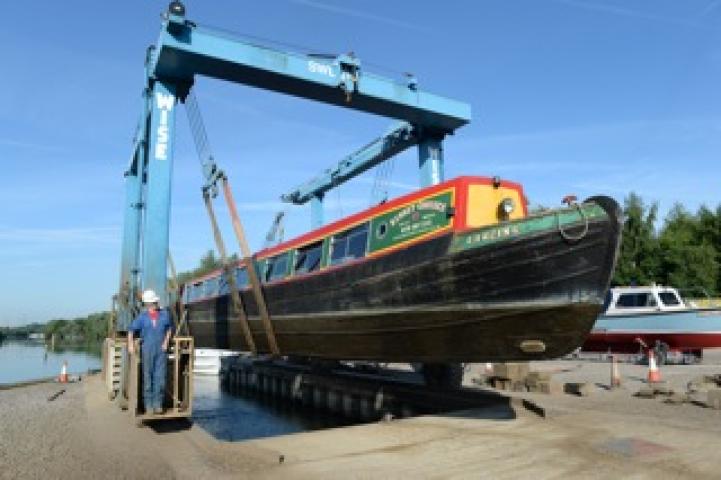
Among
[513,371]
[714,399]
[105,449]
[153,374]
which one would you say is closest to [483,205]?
[153,374]

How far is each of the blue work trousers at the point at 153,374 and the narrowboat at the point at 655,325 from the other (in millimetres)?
13369

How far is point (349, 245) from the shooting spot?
10.6 meters

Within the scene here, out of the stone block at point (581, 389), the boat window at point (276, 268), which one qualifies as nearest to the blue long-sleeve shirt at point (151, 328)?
the boat window at point (276, 268)

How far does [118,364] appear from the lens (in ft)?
38.6

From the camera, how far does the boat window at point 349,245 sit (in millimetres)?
10258

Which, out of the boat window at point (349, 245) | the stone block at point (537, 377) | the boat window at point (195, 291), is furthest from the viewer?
the boat window at point (195, 291)

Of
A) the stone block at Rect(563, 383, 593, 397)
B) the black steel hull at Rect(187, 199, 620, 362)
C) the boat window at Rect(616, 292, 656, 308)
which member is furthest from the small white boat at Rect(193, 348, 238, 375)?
the black steel hull at Rect(187, 199, 620, 362)

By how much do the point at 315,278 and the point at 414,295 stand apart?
2.71m

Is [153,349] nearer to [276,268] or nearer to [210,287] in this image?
[276,268]

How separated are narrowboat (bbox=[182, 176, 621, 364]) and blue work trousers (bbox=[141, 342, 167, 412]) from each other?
3241mm

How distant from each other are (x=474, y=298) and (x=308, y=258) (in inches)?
178

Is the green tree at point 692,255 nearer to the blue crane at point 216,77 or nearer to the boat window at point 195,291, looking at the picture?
the blue crane at point 216,77

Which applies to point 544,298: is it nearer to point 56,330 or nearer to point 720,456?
point 720,456

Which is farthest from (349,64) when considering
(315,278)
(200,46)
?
(315,278)
